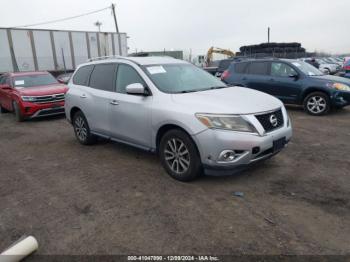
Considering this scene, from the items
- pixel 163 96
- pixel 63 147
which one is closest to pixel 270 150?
pixel 163 96

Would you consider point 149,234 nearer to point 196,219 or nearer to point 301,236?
point 196,219

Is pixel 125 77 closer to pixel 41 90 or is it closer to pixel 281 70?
pixel 41 90

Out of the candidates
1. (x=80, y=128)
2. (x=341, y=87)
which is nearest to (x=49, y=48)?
(x=80, y=128)

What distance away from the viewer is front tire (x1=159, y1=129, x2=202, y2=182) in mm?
3986

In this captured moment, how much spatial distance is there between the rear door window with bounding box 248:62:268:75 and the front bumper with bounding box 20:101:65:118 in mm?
6264

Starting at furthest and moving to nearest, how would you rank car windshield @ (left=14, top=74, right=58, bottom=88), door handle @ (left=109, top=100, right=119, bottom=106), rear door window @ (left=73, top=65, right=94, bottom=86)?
car windshield @ (left=14, top=74, right=58, bottom=88), rear door window @ (left=73, top=65, right=94, bottom=86), door handle @ (left=109, top=100, right=119, bottom=106)

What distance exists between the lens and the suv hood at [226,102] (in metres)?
3.86

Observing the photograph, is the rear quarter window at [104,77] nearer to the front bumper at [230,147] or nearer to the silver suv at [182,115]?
the silver suv at [182,115]

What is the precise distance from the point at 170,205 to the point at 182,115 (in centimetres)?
114

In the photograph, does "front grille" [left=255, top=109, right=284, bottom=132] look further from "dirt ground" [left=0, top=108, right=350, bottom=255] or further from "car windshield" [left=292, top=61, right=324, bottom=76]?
"car windshield" [left=292, top=61, right=324, bottom=76]

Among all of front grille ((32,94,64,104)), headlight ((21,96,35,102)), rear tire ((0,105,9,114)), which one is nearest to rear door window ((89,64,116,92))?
front grille ((32,94,64,104))

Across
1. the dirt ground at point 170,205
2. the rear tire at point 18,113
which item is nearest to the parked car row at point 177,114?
the dirt ground at point 170,205

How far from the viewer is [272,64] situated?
31.6 ft

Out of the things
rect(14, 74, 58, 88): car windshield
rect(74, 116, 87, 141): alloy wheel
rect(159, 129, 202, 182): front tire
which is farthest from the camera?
rect(14, 74, 58, 88): car windshield
